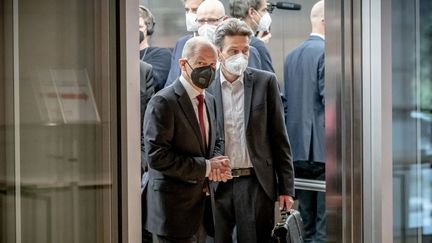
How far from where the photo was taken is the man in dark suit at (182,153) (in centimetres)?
281

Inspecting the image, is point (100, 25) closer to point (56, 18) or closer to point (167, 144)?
point (56, 18)

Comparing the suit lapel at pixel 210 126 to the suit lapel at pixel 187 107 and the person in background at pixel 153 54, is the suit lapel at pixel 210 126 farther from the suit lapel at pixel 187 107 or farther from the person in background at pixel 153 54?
the person in background at pixel 153 54

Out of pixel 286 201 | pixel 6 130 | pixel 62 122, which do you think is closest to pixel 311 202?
pixel 286 201

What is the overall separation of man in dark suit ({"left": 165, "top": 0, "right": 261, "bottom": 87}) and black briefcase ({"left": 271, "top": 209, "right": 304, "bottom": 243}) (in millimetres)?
768

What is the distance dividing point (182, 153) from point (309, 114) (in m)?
0.92

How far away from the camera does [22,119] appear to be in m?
1.98

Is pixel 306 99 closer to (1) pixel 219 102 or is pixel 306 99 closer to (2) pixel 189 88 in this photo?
(1) pixel 219 102

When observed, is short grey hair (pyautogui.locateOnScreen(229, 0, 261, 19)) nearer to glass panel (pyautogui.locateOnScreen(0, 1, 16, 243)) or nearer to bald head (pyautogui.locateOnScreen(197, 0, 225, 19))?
bald head (pyautogui.locateOnScreen(197, 0, 225, 19))

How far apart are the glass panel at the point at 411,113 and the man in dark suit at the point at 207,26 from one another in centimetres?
90

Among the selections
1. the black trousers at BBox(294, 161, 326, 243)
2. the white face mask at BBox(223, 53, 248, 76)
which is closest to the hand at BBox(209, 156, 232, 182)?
the white face mask at BBox(223, 53, 248, 76)

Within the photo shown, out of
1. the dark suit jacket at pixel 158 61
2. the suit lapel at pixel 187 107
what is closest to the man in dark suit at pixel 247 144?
the suit lapel at pixel 187 107

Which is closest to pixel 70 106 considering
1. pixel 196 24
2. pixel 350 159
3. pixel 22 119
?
pixel 22 119

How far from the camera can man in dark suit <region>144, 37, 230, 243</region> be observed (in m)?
2.81

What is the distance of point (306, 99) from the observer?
3533 millimetres
